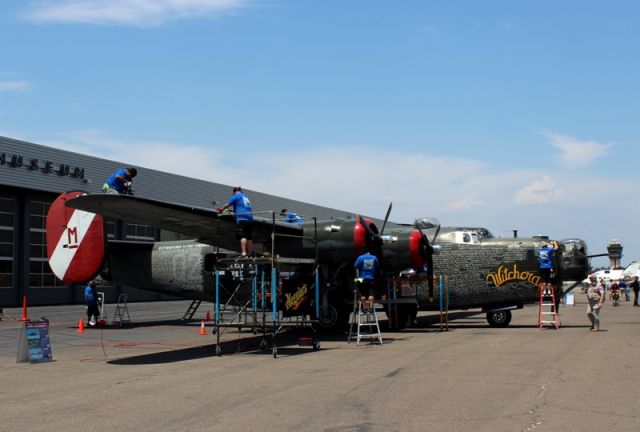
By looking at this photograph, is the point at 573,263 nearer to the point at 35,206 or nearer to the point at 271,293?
the point at 271,293

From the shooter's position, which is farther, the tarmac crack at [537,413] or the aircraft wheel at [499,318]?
the aircraft wheel at [499,318]

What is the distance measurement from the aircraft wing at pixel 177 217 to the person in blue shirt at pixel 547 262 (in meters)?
7.54

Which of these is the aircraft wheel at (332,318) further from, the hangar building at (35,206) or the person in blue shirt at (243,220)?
the hangar building at (35,206)

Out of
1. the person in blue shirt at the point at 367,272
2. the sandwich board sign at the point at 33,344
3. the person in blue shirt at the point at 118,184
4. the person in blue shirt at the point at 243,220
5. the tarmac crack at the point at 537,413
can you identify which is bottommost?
the tarmac crack at the point at 537,413

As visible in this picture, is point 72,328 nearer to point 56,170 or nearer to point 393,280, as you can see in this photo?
point 393,280

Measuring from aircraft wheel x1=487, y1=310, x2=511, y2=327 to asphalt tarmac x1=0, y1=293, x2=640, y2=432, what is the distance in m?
4.75

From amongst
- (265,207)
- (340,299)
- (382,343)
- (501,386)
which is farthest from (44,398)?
(265,207)

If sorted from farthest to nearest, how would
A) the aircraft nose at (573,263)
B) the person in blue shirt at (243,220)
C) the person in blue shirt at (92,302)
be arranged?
the person in blue shirt at (92,302) < the aircraft nose at (573,263) < the person in blue shirt at (243,220)

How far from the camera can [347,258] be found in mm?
17500

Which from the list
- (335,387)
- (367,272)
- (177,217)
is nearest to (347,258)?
(367,272)

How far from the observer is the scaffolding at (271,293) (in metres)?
14.9

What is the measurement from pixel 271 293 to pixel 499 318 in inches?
364

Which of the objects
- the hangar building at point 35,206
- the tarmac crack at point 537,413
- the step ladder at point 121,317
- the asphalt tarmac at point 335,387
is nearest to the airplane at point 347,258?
the step ladder at point 121,317

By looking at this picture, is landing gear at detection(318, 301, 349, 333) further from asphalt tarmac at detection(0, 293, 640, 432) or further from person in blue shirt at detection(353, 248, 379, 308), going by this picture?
asphalt tarmac at detection(0, 293, 640, 432)
